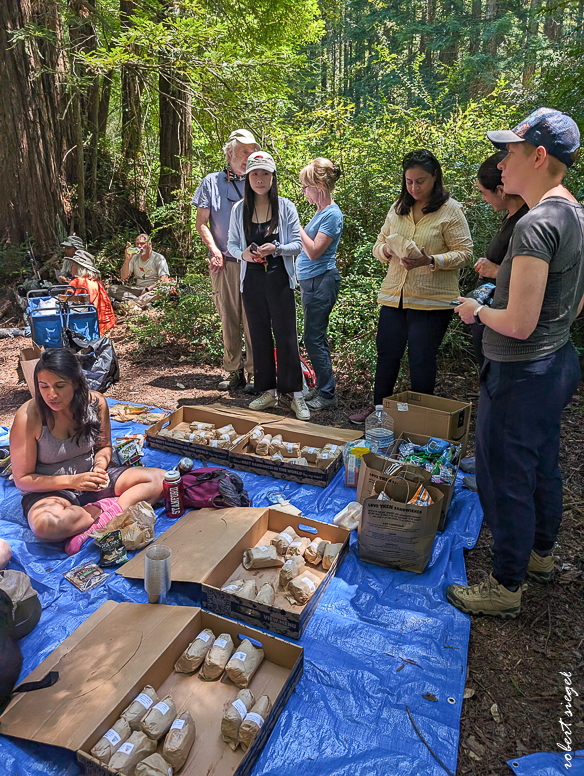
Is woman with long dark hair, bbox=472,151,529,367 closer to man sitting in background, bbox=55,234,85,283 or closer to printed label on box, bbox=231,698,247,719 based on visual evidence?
printed label on box, bbox=231,698,247,719

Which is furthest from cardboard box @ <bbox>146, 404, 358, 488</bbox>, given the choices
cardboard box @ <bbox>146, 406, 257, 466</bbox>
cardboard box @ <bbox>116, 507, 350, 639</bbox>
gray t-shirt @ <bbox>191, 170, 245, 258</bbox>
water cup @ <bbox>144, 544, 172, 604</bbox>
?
gray t-shirt @ <bbox>191, 170, 245, 258</bbox>

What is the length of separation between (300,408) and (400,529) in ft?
6.08

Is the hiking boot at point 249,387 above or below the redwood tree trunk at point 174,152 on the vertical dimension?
below

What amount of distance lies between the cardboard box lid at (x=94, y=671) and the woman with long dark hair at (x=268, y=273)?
7.32 ft

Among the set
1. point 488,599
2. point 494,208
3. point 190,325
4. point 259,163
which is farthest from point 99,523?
point 190,325

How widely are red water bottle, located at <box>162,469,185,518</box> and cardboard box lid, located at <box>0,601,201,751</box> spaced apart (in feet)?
2.40

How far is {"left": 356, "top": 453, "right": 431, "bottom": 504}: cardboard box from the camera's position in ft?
8.18

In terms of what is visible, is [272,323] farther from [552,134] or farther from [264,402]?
[552,134]

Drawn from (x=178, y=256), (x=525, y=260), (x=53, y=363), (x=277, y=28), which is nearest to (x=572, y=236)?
(x=525, y=260)

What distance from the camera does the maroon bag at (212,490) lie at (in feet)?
9.16

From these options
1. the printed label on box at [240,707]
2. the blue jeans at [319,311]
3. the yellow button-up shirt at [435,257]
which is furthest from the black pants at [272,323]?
the printed label on box at [240,707]

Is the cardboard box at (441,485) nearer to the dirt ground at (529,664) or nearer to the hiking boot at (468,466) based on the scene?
the dirt ground at (529,664)

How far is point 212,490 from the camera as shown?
112 inches

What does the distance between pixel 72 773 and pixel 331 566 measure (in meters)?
1.20
